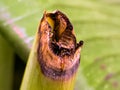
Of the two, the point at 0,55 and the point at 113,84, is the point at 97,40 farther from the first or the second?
the point at 0,55

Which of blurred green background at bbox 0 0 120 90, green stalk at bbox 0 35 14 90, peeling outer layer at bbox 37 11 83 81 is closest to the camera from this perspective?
peeling outer layer at bbox 37 11 83 81

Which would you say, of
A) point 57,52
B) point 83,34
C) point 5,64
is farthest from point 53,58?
point 5,64

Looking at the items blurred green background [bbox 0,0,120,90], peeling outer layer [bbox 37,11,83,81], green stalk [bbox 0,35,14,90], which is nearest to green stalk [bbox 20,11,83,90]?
peeling outer layer [bbox 37,11,83,81]

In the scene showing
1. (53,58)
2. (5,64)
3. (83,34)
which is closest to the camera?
(53,58)

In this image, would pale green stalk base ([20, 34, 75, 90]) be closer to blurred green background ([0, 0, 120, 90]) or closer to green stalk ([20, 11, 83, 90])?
green stalk ([20, 11, 83, 90])

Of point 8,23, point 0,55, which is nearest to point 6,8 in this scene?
point 8,23

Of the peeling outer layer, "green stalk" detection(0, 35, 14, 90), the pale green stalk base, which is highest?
the peeling outer layer

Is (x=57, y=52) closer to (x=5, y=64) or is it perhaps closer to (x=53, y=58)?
(x=53, y=58)

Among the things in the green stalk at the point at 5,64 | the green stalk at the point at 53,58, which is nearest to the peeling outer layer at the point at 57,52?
the green stalk at the point at 53,58
